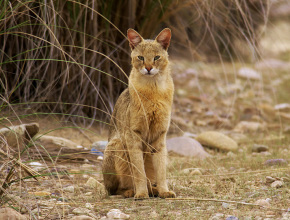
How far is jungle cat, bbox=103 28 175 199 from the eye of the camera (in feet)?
11.5

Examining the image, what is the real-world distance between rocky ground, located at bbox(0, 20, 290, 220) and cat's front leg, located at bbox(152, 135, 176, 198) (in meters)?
0.16

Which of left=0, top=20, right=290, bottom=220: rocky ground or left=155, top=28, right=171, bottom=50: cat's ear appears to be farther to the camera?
left=155, top=28, right=171, bottom=50: cat's ear

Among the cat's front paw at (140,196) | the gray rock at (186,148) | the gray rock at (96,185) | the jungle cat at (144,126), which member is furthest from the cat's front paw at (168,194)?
the gray rock at (186,148)

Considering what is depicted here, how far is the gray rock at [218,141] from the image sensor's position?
5734 millimetres

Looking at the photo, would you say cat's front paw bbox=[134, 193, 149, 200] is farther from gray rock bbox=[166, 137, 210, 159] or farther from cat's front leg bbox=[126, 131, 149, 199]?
gray rock bbox=[166, 137, 210, 159]

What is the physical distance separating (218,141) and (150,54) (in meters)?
2.58

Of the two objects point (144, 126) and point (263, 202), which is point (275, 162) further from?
point (144, 126)

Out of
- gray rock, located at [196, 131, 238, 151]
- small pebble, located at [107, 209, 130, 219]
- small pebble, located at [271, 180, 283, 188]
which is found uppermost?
gray rock, located at [196, 131, 238, 151]

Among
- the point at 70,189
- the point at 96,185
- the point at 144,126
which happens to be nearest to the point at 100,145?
the point at 96,185

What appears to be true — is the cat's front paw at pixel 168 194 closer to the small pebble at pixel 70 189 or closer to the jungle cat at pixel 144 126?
the jungle cat at pixel 144 126

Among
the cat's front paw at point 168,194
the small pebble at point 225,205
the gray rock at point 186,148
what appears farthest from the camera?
the gray rock at point 186,148

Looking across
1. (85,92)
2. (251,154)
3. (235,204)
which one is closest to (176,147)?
(251,154)

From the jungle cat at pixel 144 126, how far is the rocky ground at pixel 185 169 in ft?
0.53

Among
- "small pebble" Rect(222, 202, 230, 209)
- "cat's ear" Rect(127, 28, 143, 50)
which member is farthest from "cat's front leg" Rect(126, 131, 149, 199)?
"cat's ear" Rect(127, 28, 143, 50)
